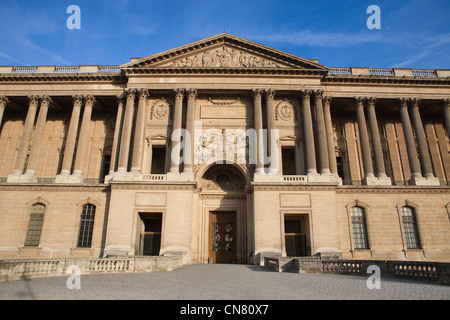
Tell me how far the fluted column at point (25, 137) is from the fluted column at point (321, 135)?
26.1m

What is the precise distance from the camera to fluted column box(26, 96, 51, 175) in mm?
26828

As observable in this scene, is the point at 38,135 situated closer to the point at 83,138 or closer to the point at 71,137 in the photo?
the point at 71,137

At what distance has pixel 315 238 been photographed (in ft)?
76.6

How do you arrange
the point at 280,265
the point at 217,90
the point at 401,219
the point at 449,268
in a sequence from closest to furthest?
the point at 449,268 < the point at 280,265 < the point at 401,219 < the point at 217,90

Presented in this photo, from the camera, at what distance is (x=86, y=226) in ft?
82.2

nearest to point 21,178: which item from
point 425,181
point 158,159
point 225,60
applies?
point 158,159

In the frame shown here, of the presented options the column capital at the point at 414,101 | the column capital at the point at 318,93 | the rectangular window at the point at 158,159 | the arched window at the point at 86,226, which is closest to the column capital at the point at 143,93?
the rectangular window at the point at 158,159

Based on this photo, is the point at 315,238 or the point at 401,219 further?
the point at 401,219

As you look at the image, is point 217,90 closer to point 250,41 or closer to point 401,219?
point 250,41

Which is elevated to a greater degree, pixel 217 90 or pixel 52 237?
pixel 217 90

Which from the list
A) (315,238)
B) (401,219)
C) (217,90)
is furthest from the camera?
(217,90)

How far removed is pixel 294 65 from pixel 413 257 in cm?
1886
